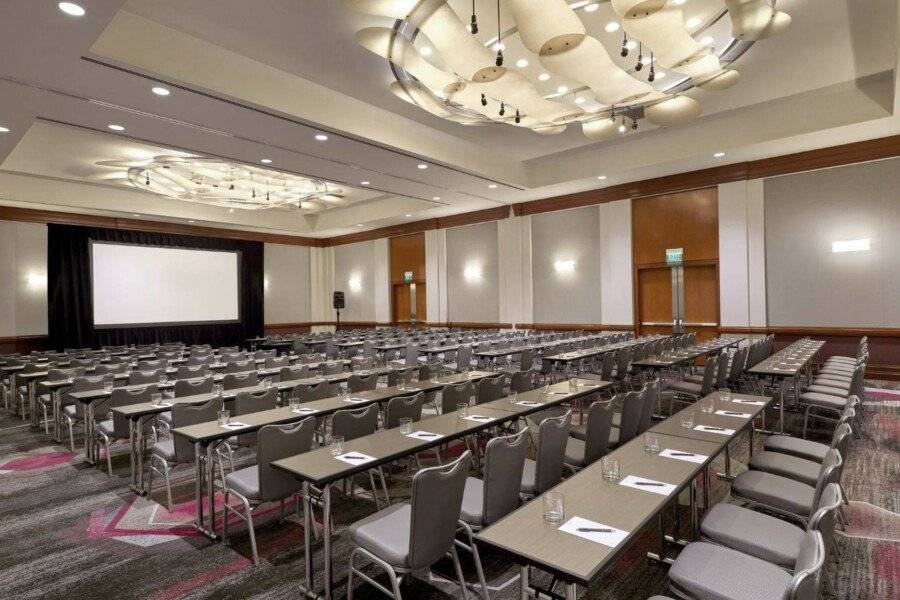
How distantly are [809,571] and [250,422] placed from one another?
3708 millimetres

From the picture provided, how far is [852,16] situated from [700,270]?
21.0 ft

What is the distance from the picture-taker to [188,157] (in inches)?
428

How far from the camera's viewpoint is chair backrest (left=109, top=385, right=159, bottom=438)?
509cm

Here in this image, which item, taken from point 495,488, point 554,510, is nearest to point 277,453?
point 495,488

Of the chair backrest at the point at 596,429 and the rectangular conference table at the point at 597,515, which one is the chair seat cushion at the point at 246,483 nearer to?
the rectangular conference table at the point at 597,515

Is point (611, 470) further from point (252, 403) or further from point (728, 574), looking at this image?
point (252, 403)

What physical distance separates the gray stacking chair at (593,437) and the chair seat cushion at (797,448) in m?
1.30

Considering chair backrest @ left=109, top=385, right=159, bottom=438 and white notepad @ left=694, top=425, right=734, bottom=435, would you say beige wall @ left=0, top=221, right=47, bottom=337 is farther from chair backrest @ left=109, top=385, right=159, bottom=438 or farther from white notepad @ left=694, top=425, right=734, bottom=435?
white notepad @ left=694, top=425, right=734, bottom=435

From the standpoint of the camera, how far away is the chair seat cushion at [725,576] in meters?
2.07

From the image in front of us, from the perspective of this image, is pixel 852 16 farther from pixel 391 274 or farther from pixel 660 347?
pixel 391 274

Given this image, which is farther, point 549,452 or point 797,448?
point 797,448

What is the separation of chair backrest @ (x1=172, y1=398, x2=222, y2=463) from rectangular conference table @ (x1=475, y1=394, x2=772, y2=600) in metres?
2.98

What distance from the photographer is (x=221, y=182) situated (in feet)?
42.1

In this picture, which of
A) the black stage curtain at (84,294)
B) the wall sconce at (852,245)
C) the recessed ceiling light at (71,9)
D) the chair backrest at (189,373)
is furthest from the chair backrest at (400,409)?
the black stage curtain at (84,294)
